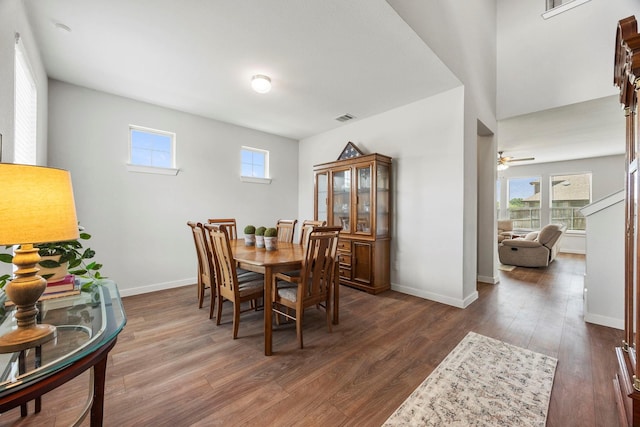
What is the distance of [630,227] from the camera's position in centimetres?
158

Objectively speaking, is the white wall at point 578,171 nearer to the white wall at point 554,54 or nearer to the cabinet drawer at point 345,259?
the white wall at point 554,54

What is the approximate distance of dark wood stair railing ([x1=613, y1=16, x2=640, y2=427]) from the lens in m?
1.21

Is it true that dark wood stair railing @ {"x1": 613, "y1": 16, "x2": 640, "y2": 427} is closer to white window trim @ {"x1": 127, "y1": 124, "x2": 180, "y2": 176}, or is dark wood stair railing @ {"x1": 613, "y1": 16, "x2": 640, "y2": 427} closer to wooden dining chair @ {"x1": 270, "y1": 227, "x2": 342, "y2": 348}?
wooden dining chair @ {"x1": 270, "y1": 227, "x2": 342, "y2": 348}

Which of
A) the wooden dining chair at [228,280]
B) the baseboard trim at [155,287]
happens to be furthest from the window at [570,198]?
the baseboard trim at [155,287]

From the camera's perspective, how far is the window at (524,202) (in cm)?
798

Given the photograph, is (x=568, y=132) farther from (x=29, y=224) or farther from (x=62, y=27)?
(x=62, y=27)

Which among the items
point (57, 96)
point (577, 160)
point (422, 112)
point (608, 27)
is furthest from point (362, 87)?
A: point (577, 160)

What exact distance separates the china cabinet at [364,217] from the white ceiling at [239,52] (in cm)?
88

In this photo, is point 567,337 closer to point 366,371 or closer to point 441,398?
point 441,398

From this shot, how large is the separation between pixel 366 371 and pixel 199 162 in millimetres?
3618

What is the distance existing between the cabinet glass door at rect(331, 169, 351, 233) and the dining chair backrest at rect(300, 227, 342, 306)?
1546 millimetres

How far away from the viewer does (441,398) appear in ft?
5.26

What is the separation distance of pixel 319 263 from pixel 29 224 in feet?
5.68

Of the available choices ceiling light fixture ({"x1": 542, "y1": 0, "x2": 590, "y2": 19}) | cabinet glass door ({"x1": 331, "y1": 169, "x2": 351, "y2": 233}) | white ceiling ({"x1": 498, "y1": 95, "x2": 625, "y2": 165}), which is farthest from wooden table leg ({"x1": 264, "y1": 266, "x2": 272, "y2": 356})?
ceiling light fixture ({"x1": 542, "y1": 0, "x2": 590, "y2": 19})
